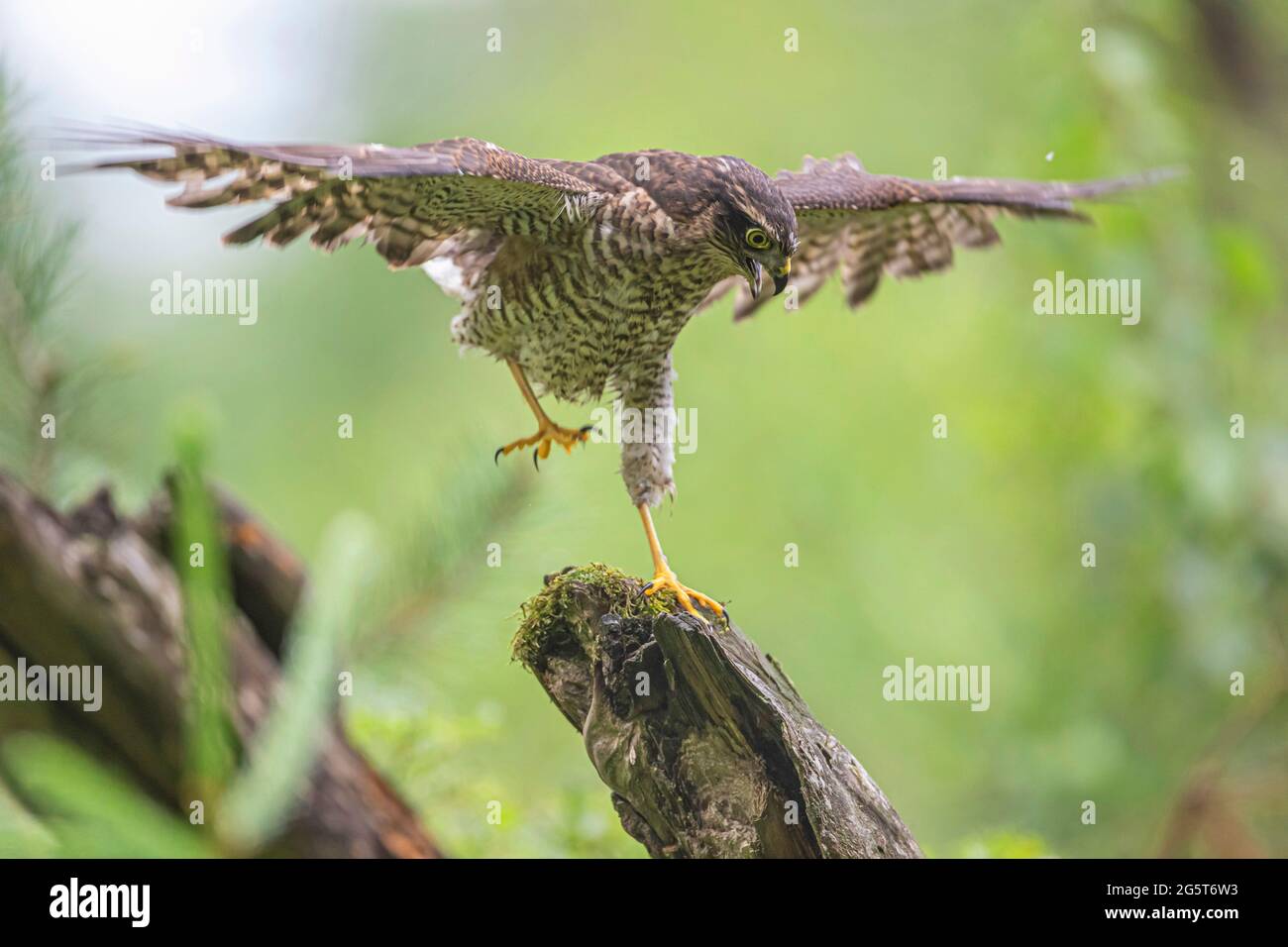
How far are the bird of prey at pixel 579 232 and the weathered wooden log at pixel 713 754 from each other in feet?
1.43

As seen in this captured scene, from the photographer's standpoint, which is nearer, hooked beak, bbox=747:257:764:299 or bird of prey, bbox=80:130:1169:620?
bird of prey, bbox=80:130:1169:620

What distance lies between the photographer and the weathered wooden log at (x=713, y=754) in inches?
104

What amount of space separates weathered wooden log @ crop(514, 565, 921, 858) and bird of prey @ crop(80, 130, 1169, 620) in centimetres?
44

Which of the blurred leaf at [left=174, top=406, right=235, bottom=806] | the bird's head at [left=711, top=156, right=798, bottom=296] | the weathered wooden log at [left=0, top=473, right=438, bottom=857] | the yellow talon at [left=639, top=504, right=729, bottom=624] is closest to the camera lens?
the blurred leaf at [left=174, top=406, right=235, bottom=806]

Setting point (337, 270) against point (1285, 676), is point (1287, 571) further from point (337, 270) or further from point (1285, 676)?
point (337, 270)

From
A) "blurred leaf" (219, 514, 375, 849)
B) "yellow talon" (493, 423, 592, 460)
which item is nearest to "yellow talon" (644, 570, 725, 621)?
"yellow talon" (493, 423, 592, 460)

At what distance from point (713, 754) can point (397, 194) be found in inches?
73.4

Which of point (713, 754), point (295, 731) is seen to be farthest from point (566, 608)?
point (295, 731)

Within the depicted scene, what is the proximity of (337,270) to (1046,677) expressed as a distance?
730 centimetres

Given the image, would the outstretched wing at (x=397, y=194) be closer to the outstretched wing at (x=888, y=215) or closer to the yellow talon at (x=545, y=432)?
the yellow talon at (x=545, y=432)

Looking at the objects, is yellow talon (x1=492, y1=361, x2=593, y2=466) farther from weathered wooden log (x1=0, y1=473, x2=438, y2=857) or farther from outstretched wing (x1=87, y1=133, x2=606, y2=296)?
weathered wooden log (x1=0, y1=473, x2=438, y2=857)

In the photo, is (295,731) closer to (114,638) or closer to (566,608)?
(114,638)

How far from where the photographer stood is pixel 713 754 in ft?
8.86

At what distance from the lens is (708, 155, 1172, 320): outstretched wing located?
13.3 ft
